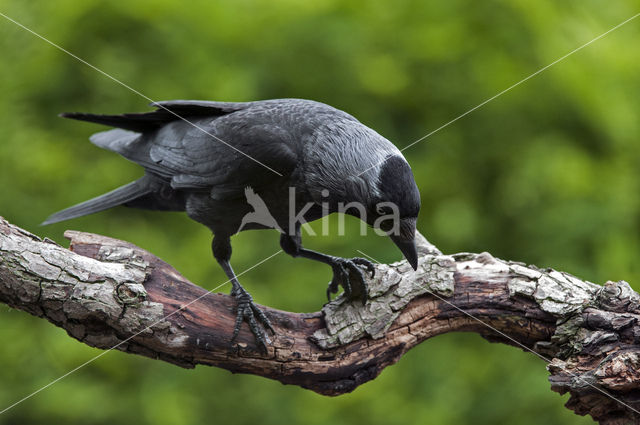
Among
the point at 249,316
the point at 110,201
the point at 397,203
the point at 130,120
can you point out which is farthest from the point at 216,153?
the point at 397,203

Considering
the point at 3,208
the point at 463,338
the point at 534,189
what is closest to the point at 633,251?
the point at 534,189

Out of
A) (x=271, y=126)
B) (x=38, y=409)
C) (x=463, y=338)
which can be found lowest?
(x=38, y=409)

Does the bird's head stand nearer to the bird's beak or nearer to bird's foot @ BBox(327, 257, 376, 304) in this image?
the bird's beak

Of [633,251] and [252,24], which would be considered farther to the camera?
[252,24]

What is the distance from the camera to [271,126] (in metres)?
3.85

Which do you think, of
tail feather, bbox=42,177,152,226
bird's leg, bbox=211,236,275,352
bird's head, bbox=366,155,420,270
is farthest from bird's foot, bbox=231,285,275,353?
tail feather, bbox=42,177,152,226

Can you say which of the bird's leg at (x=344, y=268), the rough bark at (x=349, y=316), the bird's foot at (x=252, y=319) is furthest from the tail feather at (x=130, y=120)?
the bird's foot at (x=252, y=319)

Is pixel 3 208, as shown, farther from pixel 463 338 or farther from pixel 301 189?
pixel 463 338

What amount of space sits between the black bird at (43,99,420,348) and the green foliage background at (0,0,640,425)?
118 cm

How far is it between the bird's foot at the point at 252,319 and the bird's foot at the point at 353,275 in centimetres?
49

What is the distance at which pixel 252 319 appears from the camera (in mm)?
3541

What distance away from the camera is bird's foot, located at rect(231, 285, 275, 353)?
11.5 ft

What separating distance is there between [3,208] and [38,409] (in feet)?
5.54

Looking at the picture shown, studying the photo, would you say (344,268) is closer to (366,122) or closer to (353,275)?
(353,275)
